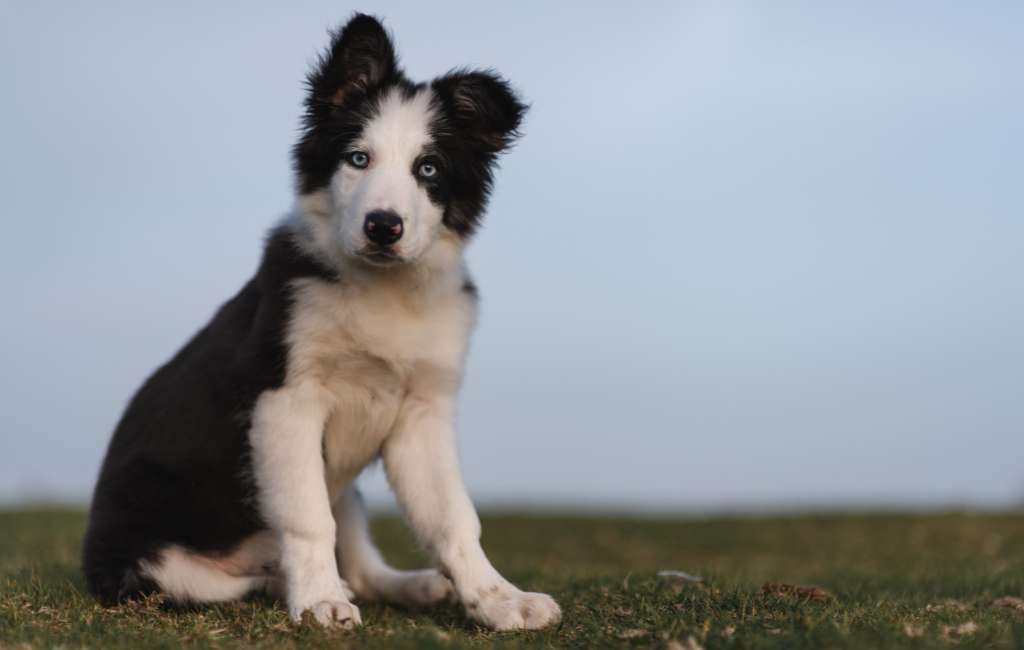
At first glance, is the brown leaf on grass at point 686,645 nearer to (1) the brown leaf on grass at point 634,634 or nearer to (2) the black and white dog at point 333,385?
(1) the brown leaf on grass at point 634,634

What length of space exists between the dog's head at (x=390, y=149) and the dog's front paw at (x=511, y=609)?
1553 millimetres

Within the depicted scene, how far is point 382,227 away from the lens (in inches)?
145

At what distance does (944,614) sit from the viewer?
378 centimetres

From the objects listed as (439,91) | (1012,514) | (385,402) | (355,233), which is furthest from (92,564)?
(1012,514)

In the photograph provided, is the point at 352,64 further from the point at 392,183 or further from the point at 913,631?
the point at 913,631

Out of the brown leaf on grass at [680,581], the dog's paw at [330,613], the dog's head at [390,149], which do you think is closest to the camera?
the dog's paw at [330,613]

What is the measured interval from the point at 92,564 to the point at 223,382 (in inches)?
45.2

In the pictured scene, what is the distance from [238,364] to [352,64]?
157 centimetres

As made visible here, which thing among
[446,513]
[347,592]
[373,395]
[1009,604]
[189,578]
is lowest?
[189,578]

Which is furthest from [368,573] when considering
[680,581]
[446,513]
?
[680,581]

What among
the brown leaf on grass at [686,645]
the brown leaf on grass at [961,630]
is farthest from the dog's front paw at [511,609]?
the brown leaf on grass at [961,630]

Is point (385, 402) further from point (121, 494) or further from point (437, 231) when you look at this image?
point (121, 494)

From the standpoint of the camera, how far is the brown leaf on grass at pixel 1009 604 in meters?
4.24

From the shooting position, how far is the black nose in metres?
3.68
